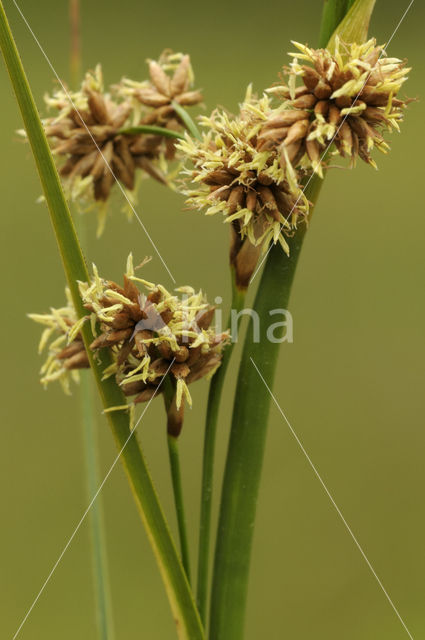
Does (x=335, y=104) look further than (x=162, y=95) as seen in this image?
No

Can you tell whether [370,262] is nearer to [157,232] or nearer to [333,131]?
[157,232]

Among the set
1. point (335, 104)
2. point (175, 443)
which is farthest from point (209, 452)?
point (335, 104)

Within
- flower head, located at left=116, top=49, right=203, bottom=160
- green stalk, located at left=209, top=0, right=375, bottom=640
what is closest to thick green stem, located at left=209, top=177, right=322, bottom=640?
green stalk, located at left=209, top=0, right=375, bottom=640

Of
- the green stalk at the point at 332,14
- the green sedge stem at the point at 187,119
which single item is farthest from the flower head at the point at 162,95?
the green stalk at the point at 332,14

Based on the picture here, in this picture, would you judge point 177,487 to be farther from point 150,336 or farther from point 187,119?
point 187,119

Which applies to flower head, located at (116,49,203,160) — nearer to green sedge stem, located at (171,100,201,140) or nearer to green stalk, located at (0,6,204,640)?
green sedge stem, located at (171,100,201,140)

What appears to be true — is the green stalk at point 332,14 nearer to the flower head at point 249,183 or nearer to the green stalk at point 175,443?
the flower head at point 249,183

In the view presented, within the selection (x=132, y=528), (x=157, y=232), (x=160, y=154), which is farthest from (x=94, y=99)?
(x=157, y=232)
